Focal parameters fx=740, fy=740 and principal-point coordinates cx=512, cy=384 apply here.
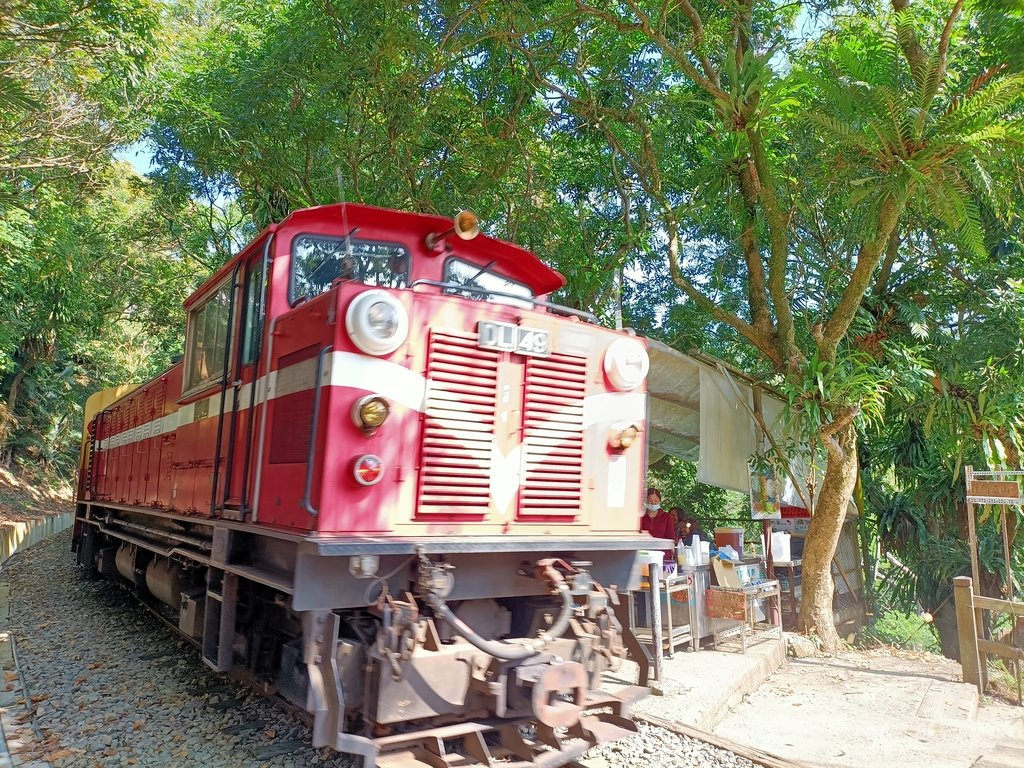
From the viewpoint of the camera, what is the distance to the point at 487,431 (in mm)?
4027

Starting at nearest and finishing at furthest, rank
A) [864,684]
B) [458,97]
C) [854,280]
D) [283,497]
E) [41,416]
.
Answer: [283,497] < [864,684] < [854,280] < [458,97] < [41,416]

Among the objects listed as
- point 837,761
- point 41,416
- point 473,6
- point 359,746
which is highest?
point 473,6

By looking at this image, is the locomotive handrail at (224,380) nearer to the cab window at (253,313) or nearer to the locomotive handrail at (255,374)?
the cab window at (253,313)

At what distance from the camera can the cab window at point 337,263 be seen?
14.7ft

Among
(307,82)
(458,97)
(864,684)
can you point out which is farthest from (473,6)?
(864,684)

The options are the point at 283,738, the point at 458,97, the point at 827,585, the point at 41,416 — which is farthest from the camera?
the point at 41,416

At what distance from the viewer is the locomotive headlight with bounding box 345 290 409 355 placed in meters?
3.65

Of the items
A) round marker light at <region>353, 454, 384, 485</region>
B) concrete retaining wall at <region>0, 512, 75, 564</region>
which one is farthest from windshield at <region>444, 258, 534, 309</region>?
concrete retaining wall at <region>0, 512, 75, 564</region>

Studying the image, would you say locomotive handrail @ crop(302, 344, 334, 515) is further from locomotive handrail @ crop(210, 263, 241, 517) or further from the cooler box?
the cooler box

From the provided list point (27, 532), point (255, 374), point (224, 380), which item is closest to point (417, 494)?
point (255, 374)

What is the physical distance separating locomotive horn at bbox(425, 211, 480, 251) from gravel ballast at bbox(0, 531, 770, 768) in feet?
9.97

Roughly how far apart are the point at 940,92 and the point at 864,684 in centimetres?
536

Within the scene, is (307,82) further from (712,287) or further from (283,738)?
(283,738)

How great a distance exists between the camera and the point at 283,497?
4051 millimetres
